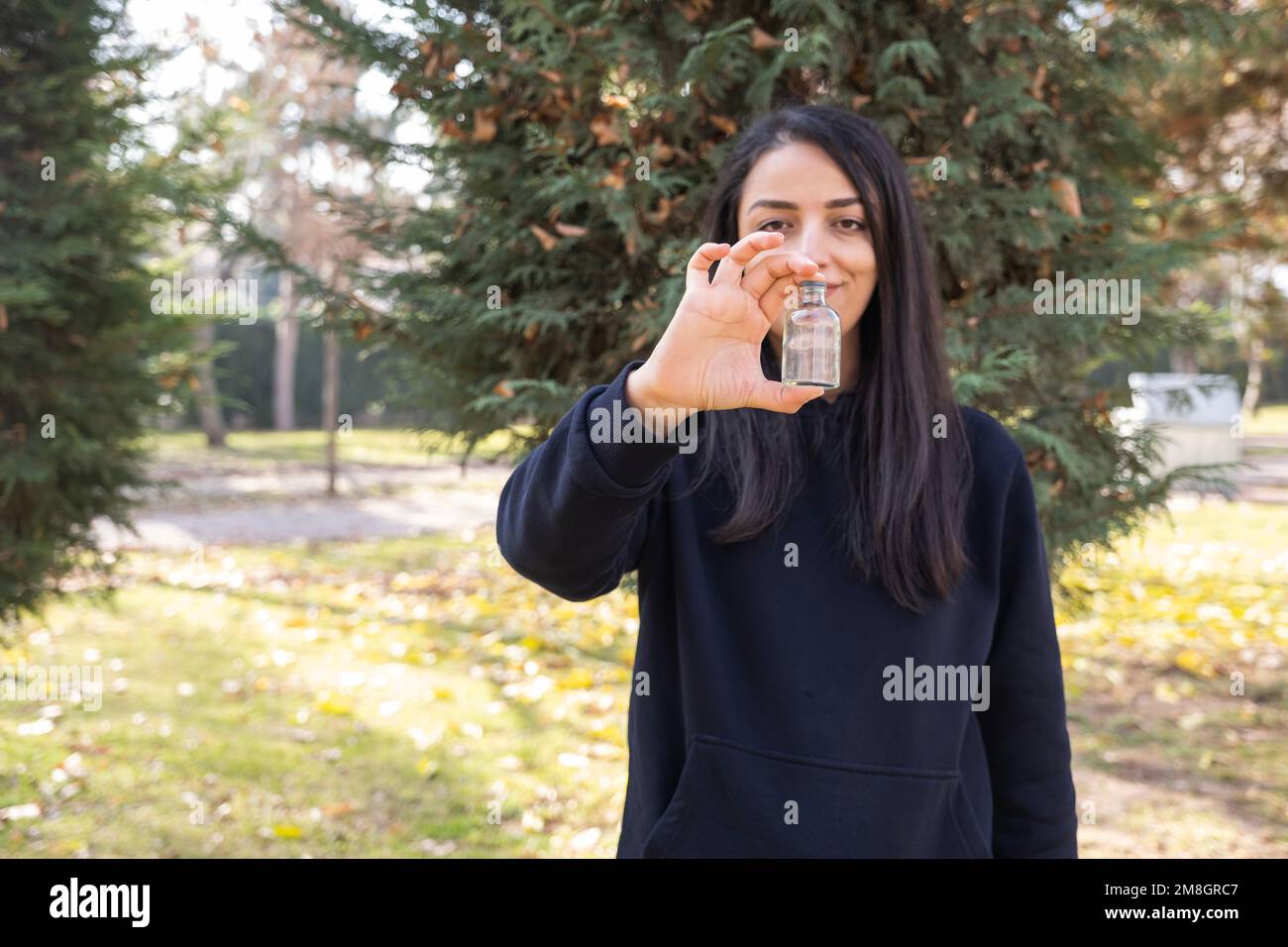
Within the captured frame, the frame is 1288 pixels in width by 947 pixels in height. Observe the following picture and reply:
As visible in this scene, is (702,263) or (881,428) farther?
(881,428)

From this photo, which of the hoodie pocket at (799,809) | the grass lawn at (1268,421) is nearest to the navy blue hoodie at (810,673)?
the hoodie pocket at (799,809)

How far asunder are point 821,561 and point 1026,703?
521mm

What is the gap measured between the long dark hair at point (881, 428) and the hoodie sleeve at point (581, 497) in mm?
285

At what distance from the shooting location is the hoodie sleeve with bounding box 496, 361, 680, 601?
4.98 feet

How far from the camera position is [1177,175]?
6.13 m

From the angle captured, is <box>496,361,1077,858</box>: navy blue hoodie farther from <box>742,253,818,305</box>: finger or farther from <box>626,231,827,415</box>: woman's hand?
<box>742,253,818,305</box>: finger

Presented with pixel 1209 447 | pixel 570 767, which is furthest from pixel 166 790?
pixel 1209 447

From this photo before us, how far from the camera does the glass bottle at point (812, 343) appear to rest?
1.58 meters

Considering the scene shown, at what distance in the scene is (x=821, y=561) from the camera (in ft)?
6.00

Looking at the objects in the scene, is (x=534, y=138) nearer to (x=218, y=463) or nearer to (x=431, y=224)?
(x=431, y=224)

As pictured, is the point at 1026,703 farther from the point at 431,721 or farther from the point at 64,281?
the point at 64,281

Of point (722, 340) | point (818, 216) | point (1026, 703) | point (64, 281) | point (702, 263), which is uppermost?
point (64, 281)

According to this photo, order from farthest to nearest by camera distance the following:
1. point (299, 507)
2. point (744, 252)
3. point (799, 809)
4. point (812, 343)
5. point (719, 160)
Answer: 1. point (299, 507)
2. point (719, 160)
3. point (799, 809)
4. point (812, 343)
5. point (744, 252)

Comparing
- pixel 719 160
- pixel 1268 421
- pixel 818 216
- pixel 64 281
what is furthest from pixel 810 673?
pixel 1268 421
